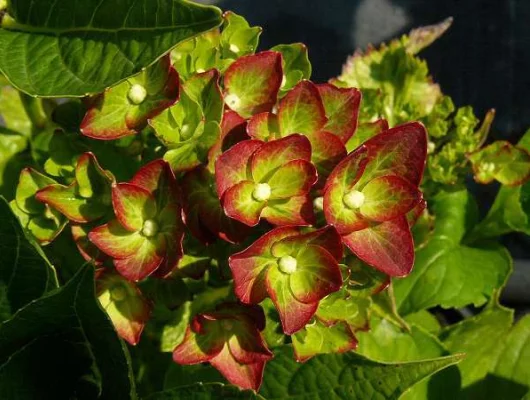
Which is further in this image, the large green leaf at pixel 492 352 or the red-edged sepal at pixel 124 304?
the large green leaf at pixel 492 352

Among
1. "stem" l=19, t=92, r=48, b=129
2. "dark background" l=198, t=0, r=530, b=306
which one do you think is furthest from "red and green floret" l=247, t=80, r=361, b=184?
"dark background" l=198, t=0, r=530, b=306

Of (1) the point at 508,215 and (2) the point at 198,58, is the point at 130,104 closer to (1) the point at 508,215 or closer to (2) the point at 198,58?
(2) the point at 198,58

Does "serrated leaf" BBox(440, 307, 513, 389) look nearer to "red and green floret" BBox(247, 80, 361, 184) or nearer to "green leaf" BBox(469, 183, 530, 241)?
"green leaf" BBox(469, 183, 530, 241)

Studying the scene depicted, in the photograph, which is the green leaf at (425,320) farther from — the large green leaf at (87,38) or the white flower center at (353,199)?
the large green leaf at (87,38)

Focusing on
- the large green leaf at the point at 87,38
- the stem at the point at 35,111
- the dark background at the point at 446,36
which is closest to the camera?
the large green leaf at the point at 87,38

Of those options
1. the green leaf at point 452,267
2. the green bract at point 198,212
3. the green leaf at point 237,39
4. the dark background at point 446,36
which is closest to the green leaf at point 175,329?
the green bract at point 198,212

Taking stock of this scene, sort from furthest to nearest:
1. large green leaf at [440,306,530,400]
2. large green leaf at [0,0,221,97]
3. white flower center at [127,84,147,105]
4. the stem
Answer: large green leaf at [440,306,530,400], the stem, white flower center at [127,84,147,105], large green leaf at [0,0,221,97]

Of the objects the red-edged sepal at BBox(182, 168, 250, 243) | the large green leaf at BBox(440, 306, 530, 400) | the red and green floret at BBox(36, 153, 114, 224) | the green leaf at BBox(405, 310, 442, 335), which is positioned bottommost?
the green leaf at BBox(405, 310, 442, 335)

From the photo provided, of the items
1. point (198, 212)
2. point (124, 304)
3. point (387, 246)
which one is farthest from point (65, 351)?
point (387, 246)
